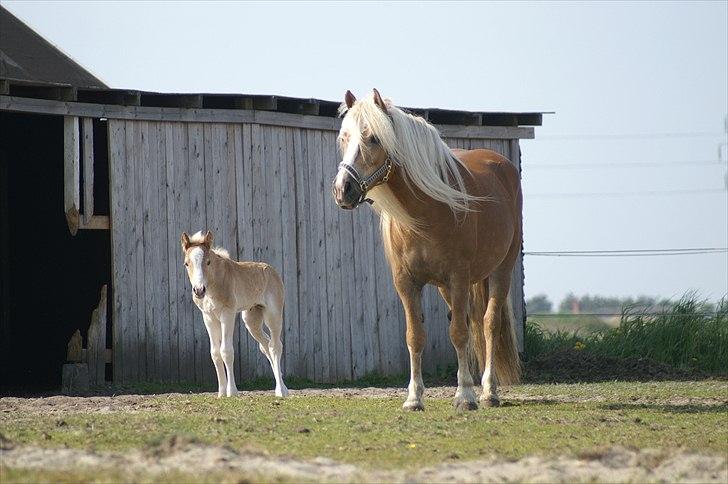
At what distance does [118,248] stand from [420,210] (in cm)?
660

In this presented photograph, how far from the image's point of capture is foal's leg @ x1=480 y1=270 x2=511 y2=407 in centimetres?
1161

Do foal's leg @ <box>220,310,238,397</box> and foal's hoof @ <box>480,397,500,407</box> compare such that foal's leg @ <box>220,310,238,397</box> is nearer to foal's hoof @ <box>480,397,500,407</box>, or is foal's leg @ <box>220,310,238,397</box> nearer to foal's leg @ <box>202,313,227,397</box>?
foal's leg @ <box>202,313,227,397</box>

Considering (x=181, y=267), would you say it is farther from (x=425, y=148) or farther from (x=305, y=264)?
(x=425, y=148)

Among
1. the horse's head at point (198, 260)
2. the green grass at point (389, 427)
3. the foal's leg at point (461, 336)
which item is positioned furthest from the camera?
the horse's head at point (198, 260)

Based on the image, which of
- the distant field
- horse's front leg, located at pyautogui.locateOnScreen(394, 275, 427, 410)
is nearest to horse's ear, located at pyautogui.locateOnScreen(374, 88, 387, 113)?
horse's front leg, located at pyautogui.locateOnScreen(394, 275, 427, 410)

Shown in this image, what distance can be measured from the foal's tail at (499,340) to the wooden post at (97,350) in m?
5.65

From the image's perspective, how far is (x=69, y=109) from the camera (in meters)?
15.7

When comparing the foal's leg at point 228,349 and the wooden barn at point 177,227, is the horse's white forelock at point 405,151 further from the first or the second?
the wooden barn at point 177,227

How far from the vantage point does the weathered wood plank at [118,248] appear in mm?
16016

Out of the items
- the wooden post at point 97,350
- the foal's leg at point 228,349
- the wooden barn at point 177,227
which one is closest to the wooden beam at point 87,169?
the wooden barn at point 177,227

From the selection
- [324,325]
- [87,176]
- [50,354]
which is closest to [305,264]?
[324,325]

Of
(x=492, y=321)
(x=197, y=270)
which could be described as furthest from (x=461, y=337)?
(x=197, y=270)

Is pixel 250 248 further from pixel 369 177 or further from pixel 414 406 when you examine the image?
pixel 369 177

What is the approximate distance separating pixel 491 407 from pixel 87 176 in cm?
709
